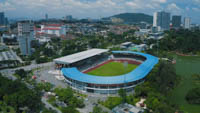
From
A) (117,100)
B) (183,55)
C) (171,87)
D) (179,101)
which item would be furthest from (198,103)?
(183,55)

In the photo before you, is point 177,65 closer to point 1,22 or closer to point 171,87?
point 171,87

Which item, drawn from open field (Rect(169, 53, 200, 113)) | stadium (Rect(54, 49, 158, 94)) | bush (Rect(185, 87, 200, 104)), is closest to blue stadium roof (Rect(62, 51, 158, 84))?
stadium (Rect(54, 49, 158, 94))

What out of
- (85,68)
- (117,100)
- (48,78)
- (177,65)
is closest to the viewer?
(117,100)

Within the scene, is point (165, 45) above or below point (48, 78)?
above

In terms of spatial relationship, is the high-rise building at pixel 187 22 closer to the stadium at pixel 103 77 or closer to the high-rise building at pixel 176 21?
the high-rise building at pixel 176 21

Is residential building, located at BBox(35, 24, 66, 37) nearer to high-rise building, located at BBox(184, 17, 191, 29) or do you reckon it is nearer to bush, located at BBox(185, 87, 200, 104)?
bush, located at BBox(185, 87, 200, 104)

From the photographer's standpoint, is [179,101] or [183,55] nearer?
[179,101]

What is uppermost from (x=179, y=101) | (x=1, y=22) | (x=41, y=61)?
(x=1, y=22)

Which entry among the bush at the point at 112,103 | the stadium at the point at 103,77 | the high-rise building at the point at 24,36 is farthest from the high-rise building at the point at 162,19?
the bush at the point at 112,103

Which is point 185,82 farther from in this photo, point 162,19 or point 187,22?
point 187,22
